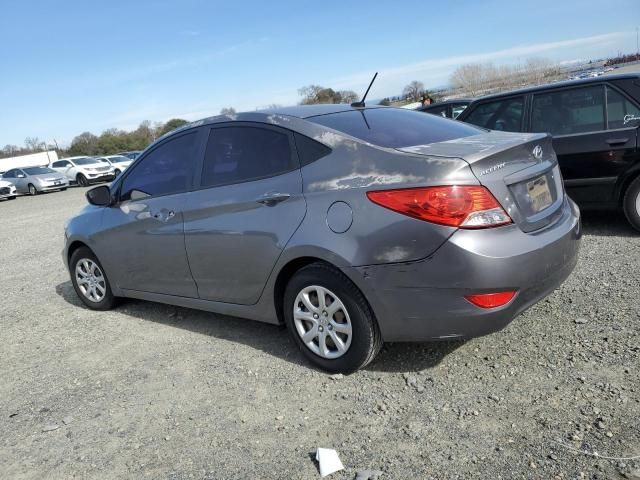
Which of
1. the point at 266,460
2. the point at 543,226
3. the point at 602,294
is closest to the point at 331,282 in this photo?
the point at 266,460

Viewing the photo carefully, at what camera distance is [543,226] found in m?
3.20

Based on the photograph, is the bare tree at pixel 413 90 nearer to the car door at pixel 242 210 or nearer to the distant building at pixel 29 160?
the car door at pixel 242 210

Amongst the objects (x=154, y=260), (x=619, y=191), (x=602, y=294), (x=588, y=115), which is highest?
(x=588, y=115)

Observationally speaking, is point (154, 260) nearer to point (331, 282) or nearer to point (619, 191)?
point (331, 282)

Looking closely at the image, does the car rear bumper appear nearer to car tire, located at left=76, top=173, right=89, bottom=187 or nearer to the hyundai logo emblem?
the hyundai logo emblem

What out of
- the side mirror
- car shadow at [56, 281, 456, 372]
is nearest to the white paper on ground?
car shadow at [56, 281, 456, 372]

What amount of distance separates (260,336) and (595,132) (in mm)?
4140

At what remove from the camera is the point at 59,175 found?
26078 mm

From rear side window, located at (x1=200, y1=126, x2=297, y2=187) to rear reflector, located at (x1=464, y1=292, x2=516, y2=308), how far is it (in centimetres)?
140

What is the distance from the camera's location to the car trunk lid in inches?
118

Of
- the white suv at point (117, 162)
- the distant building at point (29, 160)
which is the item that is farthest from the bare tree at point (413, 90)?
the distant building at point (29, 160)

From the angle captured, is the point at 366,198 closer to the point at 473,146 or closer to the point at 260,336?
the point at 473,146

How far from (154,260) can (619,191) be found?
182 inches

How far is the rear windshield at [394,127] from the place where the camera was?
3.40 m
